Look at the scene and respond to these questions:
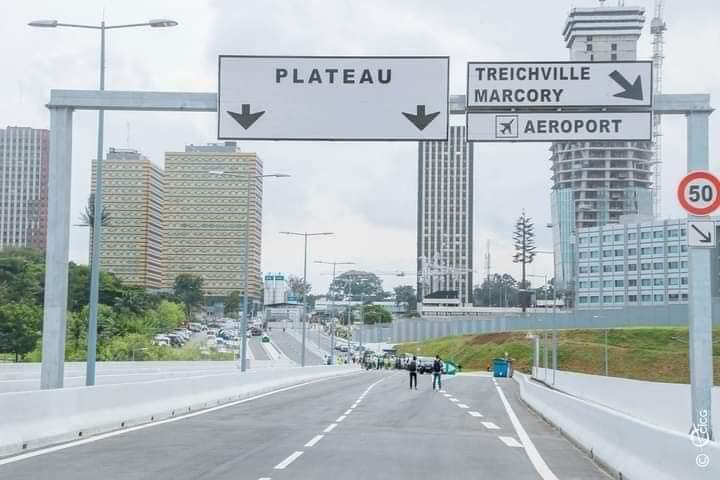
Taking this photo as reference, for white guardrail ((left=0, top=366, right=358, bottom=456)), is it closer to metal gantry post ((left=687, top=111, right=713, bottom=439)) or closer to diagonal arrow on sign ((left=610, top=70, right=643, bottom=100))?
metal gantry post ((left=687, top=111, right=713, bottom=439))

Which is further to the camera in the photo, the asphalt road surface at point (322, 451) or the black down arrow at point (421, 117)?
the black down arrow at point (421, 117)

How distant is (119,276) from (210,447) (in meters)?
102

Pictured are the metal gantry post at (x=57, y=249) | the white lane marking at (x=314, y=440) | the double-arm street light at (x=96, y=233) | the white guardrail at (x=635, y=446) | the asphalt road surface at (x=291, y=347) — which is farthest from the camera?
the asphalt road surface at (x=291, y=347)

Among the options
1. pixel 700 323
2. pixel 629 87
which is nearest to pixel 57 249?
pixel 629 87

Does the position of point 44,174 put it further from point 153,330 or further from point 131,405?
point 131,405

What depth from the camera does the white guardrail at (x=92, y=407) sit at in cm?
1667

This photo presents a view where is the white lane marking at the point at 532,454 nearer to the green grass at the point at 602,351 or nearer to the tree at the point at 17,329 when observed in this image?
the green grass at the point at 602,351

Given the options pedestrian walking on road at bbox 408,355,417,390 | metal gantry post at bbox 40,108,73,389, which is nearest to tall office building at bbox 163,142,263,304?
pedestrian walking on road at bbox 408,355,417,390

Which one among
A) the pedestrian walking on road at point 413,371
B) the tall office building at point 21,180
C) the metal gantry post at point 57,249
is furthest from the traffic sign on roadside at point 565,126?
the tall office building at point 21,180

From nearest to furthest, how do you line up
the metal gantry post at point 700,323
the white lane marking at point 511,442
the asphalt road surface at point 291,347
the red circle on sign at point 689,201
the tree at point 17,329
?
the red circle on sign at point 689,201 < the metal gantry post at point 700,323 < the white lane marking at point 511,442 < the tree at point 17,329 < the asphalt road surface at point 291,347

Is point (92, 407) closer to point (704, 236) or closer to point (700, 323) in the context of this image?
point (700, 323)

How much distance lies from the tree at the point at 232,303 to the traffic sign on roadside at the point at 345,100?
140 meters

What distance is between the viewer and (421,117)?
61.1ft

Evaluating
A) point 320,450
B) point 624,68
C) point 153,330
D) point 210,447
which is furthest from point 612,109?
point 153,330
